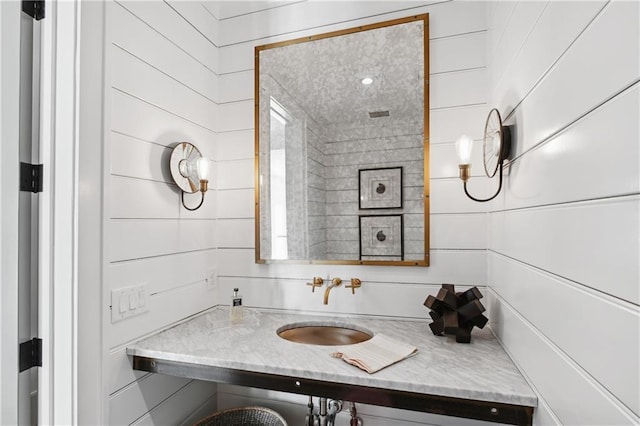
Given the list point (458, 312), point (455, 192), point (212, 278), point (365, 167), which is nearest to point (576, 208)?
point (458, 312)

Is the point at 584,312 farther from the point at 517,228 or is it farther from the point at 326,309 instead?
the point at 326,309

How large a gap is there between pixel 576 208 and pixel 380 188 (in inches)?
37.6

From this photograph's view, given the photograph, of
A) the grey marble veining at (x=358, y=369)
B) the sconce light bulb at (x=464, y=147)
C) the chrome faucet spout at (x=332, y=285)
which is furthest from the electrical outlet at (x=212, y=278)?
the sconce light bulb at (x=464, y=147)

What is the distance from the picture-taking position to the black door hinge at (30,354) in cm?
108

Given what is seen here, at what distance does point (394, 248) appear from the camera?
1.57 m

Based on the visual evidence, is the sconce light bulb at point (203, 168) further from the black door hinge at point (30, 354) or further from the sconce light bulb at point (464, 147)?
the sconce light bulb at point (464, 147)

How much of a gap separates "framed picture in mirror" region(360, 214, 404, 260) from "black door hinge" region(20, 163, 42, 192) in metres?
1.20

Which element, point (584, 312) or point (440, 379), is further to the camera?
point (440, 379)

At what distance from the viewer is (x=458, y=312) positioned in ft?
4.28

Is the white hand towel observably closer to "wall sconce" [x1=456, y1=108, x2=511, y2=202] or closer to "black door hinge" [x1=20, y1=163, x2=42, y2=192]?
"wall sconce" [x1=456, y1=108, x2=511, y2=202]

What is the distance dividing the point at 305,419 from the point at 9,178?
4.88ft

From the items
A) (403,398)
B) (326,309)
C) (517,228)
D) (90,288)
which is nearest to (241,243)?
(326,309)

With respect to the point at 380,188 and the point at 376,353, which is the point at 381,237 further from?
the point at 376,353

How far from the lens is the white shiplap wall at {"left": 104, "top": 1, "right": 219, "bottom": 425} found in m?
1.24
